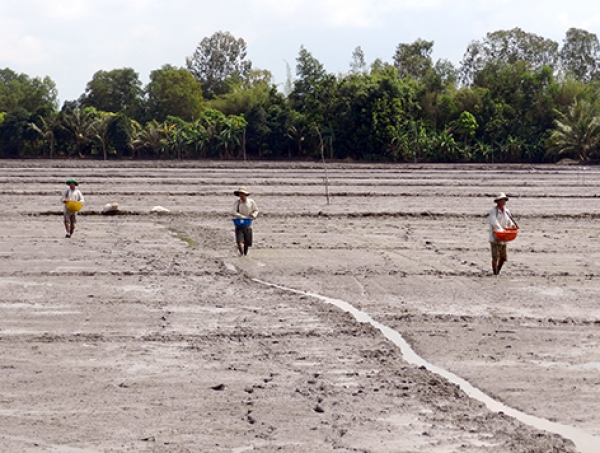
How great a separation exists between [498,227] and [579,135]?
52.0 meters

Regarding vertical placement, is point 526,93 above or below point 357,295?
above

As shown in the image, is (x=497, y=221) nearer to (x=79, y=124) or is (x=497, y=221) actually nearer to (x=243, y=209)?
(x=243, y=209)

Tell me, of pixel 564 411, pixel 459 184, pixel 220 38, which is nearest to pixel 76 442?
pixel 564 411

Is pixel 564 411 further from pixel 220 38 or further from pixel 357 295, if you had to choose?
pixel 220 38

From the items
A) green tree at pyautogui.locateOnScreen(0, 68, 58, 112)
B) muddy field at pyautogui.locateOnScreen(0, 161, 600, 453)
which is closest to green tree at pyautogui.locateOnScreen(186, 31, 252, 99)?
green tree at pyautogui.locateOnScreen(0, 68, 58, 112)

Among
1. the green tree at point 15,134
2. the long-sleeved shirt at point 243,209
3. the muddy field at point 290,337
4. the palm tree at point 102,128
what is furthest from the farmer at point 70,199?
the green tree at point 15,134

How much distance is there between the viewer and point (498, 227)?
627 inches

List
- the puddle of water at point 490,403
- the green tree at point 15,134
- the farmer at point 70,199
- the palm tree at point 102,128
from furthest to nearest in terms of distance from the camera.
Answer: the green tree at point 15,134 → the palm tree at point 102,128 → the farmer at point 70,199 → the puddle of water at point 490,403

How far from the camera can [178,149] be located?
73.0m

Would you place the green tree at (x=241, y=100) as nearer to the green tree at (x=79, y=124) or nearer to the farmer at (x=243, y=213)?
the green tree at (x=79, y=124)

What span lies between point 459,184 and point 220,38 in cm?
8245

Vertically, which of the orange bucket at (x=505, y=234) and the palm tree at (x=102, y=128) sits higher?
the palm tree at (x=102, y=128)

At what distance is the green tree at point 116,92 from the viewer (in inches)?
3541

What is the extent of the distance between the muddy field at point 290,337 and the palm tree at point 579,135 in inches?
1627
